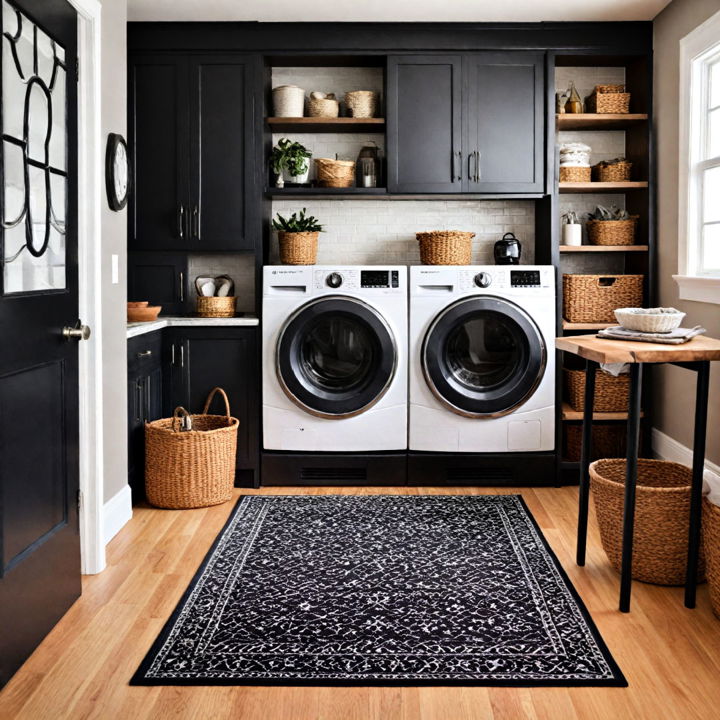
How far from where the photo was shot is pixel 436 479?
4.16m

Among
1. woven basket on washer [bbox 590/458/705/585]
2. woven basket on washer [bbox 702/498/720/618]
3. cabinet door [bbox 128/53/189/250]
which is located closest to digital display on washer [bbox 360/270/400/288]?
cabinet door [bbox 128/53/189/250]

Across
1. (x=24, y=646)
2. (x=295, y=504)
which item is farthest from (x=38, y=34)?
(x=295, y=504)

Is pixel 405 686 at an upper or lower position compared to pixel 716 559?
lower

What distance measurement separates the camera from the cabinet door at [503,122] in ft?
13.7

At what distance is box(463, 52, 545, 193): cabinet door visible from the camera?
4.18 m

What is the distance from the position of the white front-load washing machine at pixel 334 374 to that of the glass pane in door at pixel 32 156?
1.66 metres

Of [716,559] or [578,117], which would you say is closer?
[716,559]

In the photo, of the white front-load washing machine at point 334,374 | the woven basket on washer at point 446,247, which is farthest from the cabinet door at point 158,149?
the woven basket on washer at point 446,247

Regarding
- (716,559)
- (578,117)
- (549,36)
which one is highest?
(549,36)

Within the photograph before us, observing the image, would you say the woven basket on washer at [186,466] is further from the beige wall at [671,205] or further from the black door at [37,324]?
the beige wall at [671,205]

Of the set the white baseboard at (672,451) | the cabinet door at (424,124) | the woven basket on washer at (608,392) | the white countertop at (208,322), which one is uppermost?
the cabinet door at (424,124)

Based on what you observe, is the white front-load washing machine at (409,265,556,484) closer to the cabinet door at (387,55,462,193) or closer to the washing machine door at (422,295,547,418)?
the washing machine door at (422,295,547,418)

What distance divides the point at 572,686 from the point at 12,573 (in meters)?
1.52

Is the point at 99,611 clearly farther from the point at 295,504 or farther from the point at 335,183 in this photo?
the point at 335,183
